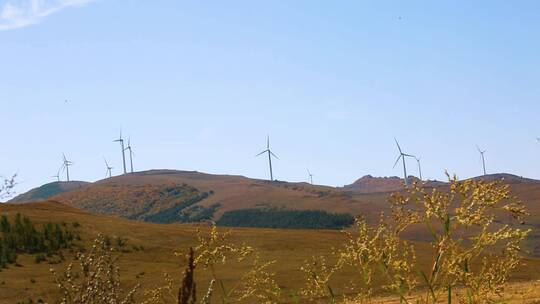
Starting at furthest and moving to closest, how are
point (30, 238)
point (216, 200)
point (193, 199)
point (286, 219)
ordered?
point (193, 199) < point (216, 200) < point (286, 219) < point (30, 238)

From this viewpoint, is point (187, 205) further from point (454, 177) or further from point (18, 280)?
point (454, 177)

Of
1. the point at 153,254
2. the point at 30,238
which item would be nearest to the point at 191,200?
the point at 153,254

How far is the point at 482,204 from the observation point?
372 cm

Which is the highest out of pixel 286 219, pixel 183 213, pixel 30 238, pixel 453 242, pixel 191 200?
pixel 191 200

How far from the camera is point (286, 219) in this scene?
372 ft

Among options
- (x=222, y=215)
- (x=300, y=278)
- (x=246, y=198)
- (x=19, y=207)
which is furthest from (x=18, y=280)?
(x=246, y=198)

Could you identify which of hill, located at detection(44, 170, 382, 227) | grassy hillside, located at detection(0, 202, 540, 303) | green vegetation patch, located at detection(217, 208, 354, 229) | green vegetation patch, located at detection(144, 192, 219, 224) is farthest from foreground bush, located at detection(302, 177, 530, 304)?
green vegetation patch, located at detection(144, 192, 219, 224)

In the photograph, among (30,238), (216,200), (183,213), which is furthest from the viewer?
(216,200)

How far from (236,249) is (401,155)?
293 feet

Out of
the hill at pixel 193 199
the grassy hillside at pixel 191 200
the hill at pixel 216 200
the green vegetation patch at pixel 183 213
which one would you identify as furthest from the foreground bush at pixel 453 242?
the green vegetation patch at pixel 183 213

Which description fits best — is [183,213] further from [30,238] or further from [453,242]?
[453,242]

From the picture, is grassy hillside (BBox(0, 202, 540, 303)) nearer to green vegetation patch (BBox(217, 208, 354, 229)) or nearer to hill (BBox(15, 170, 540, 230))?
green vegetation patch (BBox(217, 208, 354, 229))

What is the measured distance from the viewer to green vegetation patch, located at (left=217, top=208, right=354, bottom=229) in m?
104

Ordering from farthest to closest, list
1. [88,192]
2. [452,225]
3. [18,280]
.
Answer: [88,192], [18,280], [452,225]
